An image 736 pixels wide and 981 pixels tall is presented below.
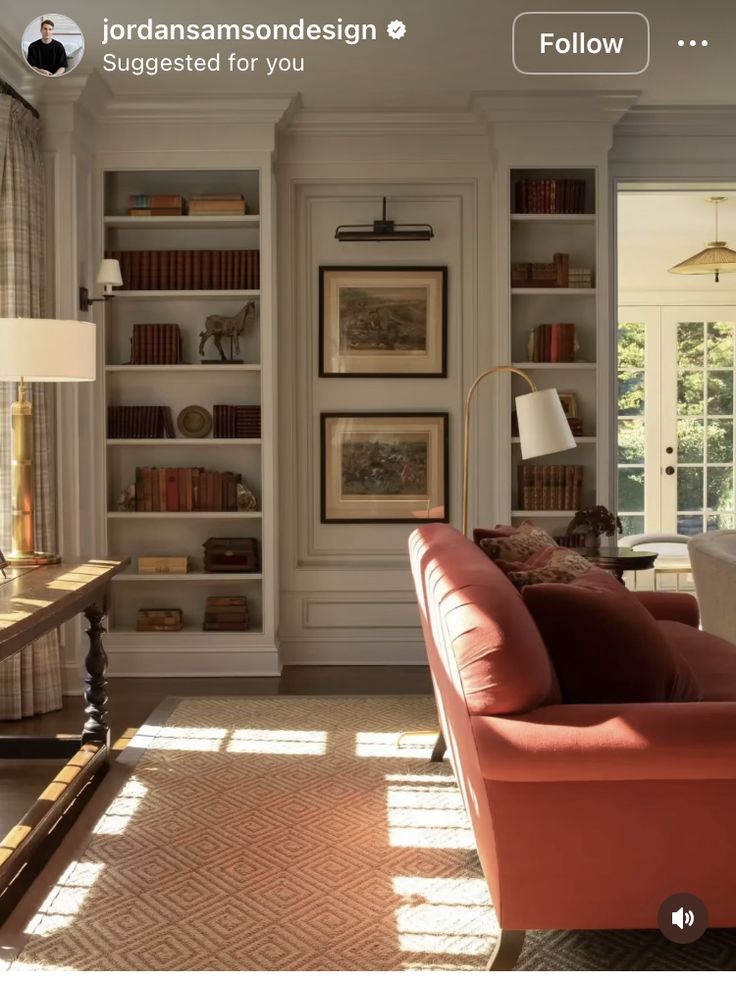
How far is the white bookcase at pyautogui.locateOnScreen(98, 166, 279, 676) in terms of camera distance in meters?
5.30

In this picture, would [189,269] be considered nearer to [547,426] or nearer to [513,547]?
[547,426]

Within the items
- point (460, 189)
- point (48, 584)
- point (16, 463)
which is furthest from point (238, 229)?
point (48, 584)

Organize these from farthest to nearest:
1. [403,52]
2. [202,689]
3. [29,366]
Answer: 1. [202,689]
2. [403,52]
3. [29,366]

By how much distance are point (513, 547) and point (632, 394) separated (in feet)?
20.9

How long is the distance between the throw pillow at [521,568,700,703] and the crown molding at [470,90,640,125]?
11.3 ft

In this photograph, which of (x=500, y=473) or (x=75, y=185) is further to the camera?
(x=500, y=473)

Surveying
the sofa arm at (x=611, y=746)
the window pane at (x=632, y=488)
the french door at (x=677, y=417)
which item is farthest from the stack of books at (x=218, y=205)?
the window pane at (x=632, y=488)

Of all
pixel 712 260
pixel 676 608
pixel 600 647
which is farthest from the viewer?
pixel 712 260

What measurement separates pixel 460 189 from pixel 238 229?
1.18 m

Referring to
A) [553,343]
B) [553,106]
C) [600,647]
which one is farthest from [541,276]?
[600,647]

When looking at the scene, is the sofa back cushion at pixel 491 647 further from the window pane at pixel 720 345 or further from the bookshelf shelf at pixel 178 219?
the window pane at pixel 720 345

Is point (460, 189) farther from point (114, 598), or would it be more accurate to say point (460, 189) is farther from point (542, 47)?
point (114, 598)

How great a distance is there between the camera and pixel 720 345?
29.9ft

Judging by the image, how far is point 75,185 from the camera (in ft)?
16.0
